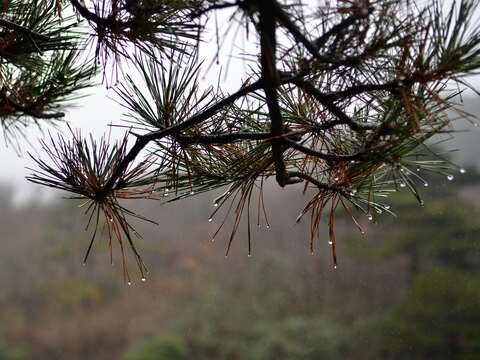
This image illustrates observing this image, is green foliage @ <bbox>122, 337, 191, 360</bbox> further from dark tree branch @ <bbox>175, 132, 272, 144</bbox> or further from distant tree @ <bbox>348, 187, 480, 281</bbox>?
dark tree branch @ <bbox>175, 132, 272, 144</bbox>

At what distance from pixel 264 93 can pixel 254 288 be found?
271 cm

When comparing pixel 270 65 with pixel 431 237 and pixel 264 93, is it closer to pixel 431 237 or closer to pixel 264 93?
pixel 264 93

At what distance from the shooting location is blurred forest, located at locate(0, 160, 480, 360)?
249 centimetres

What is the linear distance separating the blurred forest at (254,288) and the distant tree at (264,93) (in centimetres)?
201

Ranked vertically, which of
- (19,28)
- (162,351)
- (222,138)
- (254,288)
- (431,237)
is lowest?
(162,351)

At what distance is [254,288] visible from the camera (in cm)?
309

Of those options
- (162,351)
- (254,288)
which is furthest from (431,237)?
(162,351)

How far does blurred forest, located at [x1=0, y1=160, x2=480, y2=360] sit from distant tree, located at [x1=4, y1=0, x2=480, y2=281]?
2.01m

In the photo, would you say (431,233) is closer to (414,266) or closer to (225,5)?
(414,266)

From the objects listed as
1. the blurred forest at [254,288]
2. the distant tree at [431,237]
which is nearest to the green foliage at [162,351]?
the blurred forest at [254,288]

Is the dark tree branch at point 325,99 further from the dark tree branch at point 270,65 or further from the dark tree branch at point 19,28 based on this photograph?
the dark tree branch at point 19,28

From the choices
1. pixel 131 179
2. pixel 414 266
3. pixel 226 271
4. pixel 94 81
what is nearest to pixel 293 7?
pixel 131 179

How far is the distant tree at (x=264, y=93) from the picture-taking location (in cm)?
45

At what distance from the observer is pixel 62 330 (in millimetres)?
3305
